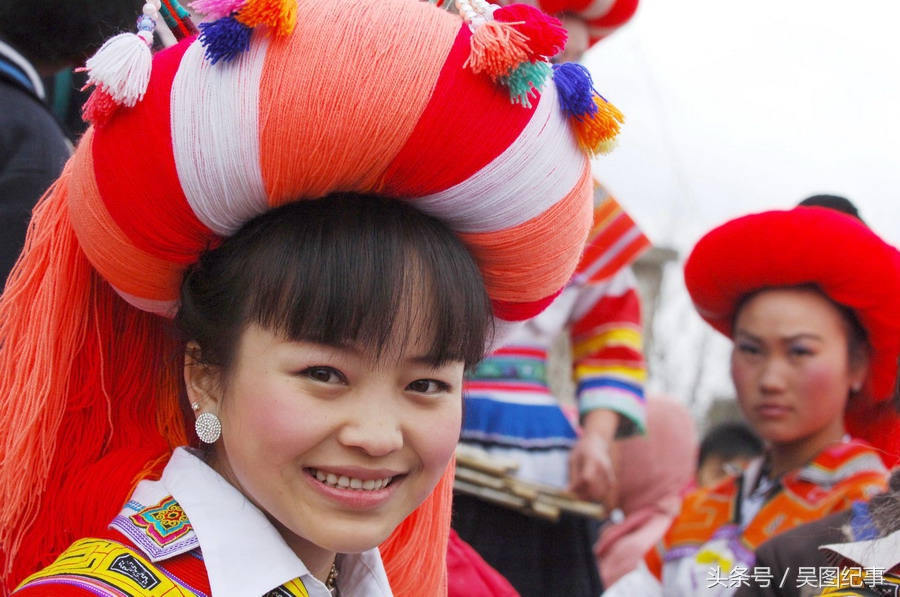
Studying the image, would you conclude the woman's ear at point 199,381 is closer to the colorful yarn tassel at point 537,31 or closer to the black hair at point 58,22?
the colorful yarn tassel at point 537,31

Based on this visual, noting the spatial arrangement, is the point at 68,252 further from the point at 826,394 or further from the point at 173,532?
the point at 826,394

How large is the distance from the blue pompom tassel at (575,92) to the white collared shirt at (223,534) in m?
0.78

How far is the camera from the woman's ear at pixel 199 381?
159 cm

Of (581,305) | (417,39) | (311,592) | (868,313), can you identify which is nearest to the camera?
(417,39)

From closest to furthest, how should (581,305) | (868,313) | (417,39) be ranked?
1. (417,39)
2. (868,313)
3. (581,305)

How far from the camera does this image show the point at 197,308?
1.59 metres

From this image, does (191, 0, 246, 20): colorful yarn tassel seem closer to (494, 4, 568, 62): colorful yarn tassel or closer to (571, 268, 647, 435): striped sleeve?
(494, 4, 568, 62): colorful yarn tassel

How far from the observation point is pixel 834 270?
2.67 metres

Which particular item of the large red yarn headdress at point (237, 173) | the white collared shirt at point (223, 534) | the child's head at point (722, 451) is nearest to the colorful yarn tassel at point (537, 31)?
Answer: the large red yarn headdress at point (237, 173)

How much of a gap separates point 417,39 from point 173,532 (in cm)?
79

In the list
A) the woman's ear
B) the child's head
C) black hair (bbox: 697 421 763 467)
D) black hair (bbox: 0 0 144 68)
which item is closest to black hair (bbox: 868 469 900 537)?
the woman's ear

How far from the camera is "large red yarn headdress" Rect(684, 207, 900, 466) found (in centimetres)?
265

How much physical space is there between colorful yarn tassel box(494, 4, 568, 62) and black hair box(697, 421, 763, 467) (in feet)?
15.1

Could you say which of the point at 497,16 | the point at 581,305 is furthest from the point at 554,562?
the point at 497,16
